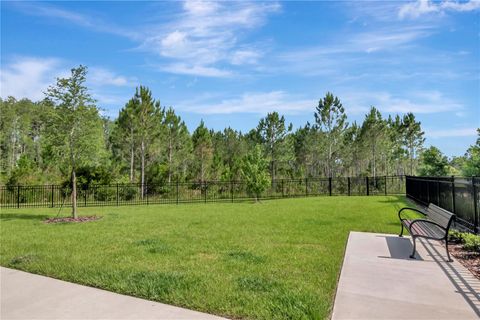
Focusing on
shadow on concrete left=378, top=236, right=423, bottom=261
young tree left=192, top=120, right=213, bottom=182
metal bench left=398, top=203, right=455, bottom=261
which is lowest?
shadow on concrete left=378, top=236, right=423, bottom=261

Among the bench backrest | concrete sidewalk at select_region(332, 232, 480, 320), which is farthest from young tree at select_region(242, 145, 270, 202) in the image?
concrete sidewalk at select_region(332, 232, 480, 320)

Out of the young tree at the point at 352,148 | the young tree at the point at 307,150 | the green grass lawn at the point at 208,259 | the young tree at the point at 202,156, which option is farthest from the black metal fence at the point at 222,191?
the young tree at the point at 307,150

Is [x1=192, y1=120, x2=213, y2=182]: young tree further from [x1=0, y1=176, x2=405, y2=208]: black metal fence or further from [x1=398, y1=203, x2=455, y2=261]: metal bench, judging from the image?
[x1=398, y1=203, x2=455, y2=261]: metal bench

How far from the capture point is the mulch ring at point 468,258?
5.27 metres

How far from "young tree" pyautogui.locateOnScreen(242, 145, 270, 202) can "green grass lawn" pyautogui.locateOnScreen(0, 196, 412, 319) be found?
28.7 feet

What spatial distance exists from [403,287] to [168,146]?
111 ft

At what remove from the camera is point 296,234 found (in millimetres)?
8320

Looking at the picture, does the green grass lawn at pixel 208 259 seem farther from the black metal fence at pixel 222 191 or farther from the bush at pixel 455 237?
the black metal fence at pixel 222 191

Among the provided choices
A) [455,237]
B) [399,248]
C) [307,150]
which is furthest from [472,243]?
[307,150]

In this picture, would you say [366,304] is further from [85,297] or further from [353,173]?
[353,173]

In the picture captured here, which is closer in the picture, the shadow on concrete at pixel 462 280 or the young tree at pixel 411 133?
the shadow on concrete at pixel 462 280

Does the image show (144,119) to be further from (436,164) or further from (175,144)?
(436,164)

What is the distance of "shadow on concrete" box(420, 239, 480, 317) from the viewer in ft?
12.9

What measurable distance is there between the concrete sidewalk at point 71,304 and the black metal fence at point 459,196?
21.8 feet
